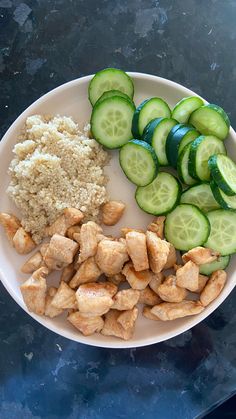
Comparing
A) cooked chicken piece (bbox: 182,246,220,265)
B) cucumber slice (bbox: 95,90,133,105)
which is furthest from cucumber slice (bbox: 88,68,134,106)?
cooked chicken piece (bbox: 182,246,220,265)

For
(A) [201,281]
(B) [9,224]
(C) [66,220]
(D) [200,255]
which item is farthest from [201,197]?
(B) [9,224]

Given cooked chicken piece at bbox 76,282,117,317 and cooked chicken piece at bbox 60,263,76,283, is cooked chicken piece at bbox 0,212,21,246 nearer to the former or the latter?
cooked chicken piece at bbox 60,263,76,283

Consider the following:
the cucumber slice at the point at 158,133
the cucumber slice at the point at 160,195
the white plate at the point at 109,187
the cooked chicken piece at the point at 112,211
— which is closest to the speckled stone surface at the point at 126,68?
the white plate at the point at 109,187

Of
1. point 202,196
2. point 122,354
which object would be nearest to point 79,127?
point 202,196

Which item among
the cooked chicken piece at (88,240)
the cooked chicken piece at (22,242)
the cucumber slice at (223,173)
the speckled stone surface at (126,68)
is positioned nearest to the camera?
the cucumber slice at (223,173)

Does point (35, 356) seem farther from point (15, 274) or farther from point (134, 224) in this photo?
point (134, 224)

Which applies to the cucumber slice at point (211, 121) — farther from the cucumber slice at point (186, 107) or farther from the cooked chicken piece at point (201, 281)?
the cooked chicken piece at point (201, 281)

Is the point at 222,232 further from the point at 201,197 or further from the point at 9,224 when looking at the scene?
the point at 9,224
